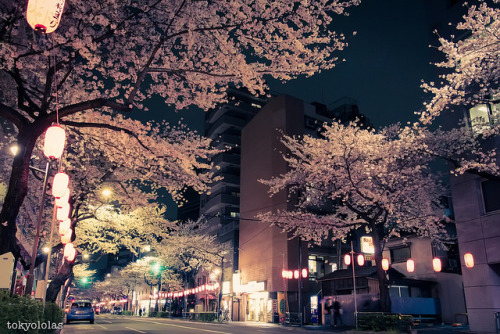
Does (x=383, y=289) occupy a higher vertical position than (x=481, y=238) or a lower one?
lower

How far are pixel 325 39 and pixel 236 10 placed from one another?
8.93 ft

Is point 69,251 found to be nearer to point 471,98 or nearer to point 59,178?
point 59,178

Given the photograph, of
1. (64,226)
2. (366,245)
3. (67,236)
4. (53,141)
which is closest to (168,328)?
(67,236)

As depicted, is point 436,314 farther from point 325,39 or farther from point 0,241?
point 0,241

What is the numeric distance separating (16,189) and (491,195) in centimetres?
1977

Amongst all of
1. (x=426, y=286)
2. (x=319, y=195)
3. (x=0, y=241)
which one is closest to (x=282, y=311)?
(x=426, y=286)

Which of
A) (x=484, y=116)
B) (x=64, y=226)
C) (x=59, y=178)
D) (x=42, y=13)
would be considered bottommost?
(x=64, y=226)

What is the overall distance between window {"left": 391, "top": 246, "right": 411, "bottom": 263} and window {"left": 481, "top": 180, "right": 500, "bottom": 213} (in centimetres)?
1498

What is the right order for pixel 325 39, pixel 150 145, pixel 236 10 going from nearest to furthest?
pixel 236 10 → pixel 325 39 → pixel 150 145

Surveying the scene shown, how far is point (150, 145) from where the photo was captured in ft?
40.2

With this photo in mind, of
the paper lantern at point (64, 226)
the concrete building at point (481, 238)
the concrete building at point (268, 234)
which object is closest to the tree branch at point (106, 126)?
the paper lantern at point (64, 226)

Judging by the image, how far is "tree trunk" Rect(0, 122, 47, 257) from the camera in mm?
8906

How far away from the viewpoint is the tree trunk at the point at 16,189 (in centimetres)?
891

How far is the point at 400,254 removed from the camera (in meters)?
32.0
